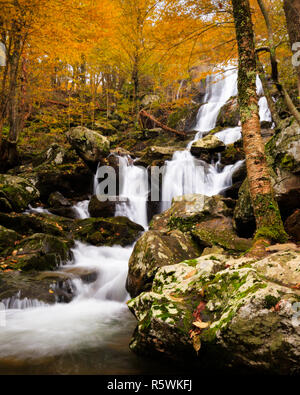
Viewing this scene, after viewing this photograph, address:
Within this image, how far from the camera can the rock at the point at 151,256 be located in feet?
14.5

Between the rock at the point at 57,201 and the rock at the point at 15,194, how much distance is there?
1418 millimetres

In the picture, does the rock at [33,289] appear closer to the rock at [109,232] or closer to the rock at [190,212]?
the rock at [109,232]

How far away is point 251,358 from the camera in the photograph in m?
2.00

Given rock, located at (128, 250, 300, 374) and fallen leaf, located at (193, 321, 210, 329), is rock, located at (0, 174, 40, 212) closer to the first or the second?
rock, located at (128, 250, 300, 374)

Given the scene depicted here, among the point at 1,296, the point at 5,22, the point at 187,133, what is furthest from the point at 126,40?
the point at 1,296

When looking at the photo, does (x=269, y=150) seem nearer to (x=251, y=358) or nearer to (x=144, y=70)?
(x=251, y=358)

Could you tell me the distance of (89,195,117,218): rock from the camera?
34.2 ft

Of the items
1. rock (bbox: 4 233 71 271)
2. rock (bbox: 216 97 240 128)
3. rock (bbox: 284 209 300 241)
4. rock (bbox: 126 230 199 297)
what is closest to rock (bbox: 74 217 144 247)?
rock (bbox: 4 233 71 271)

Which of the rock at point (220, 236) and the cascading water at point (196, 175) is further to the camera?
the cascading water at point (196, 175)

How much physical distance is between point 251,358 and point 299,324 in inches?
18.3

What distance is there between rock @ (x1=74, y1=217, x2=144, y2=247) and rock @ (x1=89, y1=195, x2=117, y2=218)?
1.31 metres

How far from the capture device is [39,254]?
6168 millimetres

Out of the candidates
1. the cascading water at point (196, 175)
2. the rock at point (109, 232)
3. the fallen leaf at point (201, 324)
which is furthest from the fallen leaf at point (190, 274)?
the cascading water at point (196, 175)

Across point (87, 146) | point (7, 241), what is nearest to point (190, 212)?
point (7, 241)
